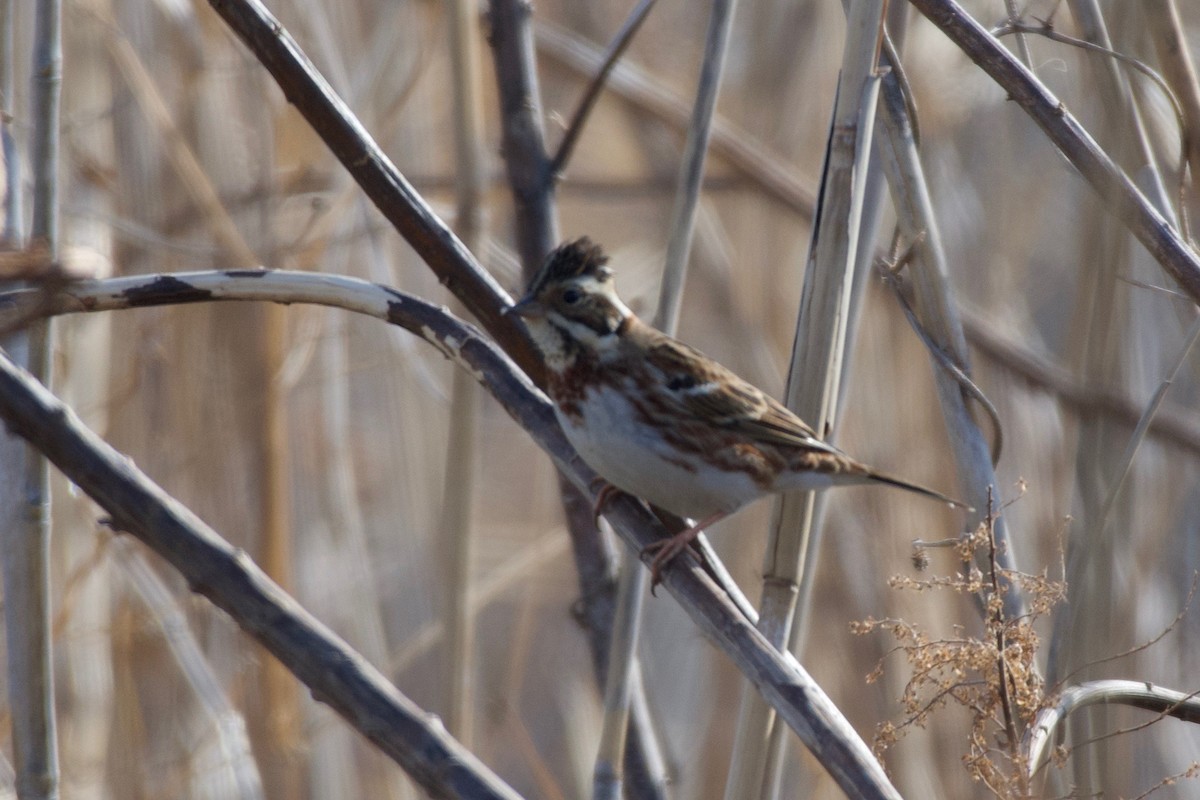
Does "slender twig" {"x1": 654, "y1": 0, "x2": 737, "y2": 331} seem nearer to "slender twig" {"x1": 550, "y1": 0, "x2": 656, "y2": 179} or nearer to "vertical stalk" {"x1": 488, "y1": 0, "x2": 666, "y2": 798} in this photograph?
"slender twig" {"x1": 550, "y1": 0, "x2": 656, "y2": 179}

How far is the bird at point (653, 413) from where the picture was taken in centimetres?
219

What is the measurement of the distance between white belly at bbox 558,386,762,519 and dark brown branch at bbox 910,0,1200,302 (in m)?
0.92

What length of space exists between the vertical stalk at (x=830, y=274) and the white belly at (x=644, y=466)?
0.41 m

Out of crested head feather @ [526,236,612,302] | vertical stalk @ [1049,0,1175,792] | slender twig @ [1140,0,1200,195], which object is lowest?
vertical stalk @ [1049,0,1175,792]

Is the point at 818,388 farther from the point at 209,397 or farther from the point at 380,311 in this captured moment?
the point at 209,397

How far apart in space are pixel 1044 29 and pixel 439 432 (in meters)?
2.29

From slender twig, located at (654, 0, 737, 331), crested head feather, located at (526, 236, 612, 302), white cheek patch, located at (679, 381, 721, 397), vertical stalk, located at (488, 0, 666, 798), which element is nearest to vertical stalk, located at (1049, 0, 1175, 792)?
slender twig, located at (654, 0, 737, 331)

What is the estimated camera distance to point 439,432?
3.63m

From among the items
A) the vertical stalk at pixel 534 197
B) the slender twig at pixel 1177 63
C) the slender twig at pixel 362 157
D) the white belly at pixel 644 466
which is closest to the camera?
the slender twig at pixel 362 157

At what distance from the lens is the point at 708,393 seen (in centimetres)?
248

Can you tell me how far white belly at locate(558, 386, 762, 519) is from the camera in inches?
83.5

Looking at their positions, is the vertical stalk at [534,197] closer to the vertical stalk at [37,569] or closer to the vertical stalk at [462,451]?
the vertical stalk at [462,451]

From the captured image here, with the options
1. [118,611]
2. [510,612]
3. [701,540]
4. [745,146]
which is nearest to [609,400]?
[701,540]

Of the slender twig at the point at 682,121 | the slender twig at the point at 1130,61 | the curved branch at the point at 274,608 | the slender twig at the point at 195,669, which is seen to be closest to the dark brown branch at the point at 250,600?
the curved branch at the point at 274,608
